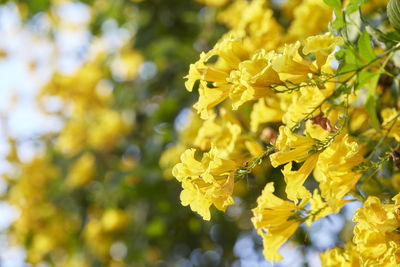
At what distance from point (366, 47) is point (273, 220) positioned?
1.14 ft

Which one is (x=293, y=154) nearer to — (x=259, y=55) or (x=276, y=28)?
(x=259, y=55)

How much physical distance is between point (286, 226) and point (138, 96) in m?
2.11

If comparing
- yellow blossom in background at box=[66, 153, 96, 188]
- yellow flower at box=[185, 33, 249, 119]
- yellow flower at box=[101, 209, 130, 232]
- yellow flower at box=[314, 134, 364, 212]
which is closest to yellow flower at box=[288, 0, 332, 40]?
yellow flower at box=[185, 33, 249, 119]

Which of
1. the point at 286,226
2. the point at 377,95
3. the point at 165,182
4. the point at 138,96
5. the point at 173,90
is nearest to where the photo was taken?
the point at 286,226

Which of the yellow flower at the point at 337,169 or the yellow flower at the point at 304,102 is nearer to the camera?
the yellow flower at the point at 337,169

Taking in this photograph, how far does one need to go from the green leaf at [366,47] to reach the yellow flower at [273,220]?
0.28 meters

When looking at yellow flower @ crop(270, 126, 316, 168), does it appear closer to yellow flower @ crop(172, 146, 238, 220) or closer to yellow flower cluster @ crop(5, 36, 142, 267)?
yellow flower @ crop(172, 146, 238, 220)

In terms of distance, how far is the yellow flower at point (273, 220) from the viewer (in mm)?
818

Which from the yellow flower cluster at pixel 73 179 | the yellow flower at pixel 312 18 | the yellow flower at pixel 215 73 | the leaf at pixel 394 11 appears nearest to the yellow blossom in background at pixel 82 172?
the yellow flower cluster at pixel 73 179

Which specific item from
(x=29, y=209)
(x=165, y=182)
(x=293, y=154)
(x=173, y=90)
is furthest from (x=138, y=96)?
(x=293, y=154)

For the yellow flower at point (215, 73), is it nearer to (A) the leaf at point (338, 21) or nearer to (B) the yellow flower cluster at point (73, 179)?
(A) the leaf at point (338, 21)

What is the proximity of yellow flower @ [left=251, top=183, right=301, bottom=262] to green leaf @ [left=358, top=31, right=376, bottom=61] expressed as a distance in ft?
0.93

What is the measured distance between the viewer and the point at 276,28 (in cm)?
143

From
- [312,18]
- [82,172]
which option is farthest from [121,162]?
[312,18]
